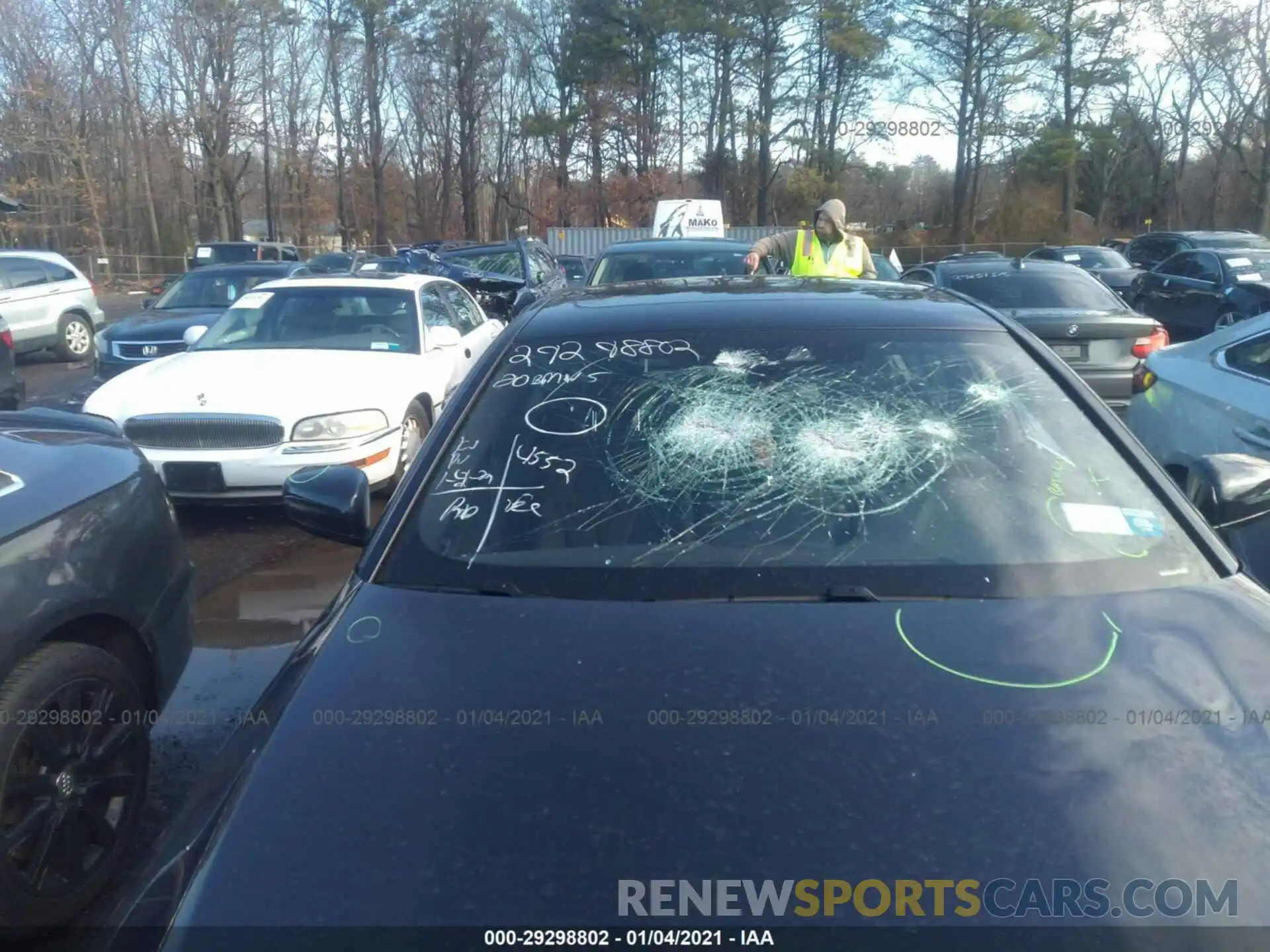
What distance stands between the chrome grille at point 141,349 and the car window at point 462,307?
10.7 ft

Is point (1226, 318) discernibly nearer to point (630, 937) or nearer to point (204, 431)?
point (204, 431)

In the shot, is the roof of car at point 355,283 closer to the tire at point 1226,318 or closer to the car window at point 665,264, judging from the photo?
the car window at point 665,264

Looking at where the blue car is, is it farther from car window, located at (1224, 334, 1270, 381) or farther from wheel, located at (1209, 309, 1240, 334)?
wheel, located at (1209, 309, 1240, 334)

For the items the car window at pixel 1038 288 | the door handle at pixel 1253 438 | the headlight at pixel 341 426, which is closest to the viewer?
the door handle at pixel 1253 438

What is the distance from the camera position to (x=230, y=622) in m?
5.70

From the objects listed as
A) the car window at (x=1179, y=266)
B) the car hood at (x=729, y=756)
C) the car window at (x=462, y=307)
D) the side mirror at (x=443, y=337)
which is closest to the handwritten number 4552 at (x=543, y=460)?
the car hood at (x=729, y=756)

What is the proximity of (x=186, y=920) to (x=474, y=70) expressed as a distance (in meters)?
58.1

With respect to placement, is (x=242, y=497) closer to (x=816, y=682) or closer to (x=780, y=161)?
(x=816, y=682)

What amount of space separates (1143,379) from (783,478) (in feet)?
14.1

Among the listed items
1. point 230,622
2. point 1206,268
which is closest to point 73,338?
point 230,622

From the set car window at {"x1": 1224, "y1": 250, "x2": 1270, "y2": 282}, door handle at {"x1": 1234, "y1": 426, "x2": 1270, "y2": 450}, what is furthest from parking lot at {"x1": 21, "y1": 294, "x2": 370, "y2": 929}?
car window at {"x1": 1224, "y1": 250, "x2": 1270, "y2": 282}

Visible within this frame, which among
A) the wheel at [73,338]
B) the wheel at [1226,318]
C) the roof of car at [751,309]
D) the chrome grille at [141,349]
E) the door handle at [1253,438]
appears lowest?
the wheel at [73,338]

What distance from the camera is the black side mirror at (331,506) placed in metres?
3.01

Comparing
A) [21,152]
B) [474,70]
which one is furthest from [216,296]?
[474,70]
